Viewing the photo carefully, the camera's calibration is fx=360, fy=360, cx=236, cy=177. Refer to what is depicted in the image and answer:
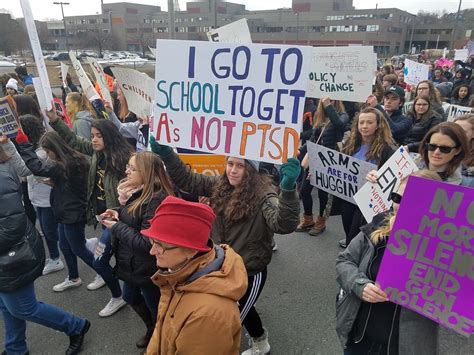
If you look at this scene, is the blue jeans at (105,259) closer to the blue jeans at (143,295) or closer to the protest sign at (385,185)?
the blue jeans at (143,295)

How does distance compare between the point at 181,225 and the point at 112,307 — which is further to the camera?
the point at 112,307

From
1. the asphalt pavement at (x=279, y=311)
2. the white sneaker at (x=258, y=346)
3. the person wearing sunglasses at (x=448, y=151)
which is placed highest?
the person wearing sunglasses at (x=448, y=151)

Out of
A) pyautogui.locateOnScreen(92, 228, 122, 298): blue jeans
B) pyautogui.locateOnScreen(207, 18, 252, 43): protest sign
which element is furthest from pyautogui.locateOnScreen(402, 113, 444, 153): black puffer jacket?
pyautogui.locateOnScreen(92, 228, 122, 298): blue jeans

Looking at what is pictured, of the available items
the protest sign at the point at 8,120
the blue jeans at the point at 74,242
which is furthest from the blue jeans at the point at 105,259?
the protest sign at the point at 8,120

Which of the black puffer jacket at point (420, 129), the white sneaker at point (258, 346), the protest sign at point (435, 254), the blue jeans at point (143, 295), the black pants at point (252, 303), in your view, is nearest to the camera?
the protest sign at point (435, 254)

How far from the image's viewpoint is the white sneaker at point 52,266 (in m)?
4.19

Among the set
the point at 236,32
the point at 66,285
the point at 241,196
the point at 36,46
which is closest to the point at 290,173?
the point at 241,196

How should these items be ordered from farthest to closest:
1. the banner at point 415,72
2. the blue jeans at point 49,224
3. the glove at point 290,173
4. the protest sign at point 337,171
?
the banner at point 415,72
the blue jeans at point 49,224
the protest sign at point 337,171
the glove at point 290,173

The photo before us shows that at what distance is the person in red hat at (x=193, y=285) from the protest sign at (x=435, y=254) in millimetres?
737

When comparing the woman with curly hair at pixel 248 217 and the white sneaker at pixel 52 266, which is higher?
the woman with curly hair at pixel 248 217

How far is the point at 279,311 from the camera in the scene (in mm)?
3480

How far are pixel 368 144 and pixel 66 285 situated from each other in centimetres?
359

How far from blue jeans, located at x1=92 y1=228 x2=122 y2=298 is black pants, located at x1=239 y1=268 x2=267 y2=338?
119 cm

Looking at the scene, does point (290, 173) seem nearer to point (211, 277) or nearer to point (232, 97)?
point (232, 97)
